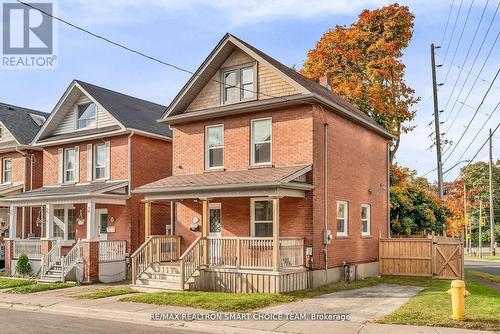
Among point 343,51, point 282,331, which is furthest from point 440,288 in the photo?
point 343,51

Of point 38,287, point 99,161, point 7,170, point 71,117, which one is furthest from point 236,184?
point 7,170

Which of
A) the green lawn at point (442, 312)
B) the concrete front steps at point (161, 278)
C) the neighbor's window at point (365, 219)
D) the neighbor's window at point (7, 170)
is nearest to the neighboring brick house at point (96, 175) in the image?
the neighbor's window at point (7, 170)

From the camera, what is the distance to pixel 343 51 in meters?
32.6

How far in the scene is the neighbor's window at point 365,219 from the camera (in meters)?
22.5

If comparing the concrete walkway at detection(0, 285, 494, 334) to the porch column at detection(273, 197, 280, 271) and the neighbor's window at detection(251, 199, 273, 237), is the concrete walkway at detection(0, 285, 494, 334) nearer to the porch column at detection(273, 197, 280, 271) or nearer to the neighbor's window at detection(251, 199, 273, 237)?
the porch column at detection(273, 197, 280, 271)

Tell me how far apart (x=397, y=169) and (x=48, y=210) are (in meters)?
20.0

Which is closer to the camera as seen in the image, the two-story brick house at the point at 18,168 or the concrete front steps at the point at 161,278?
the concrete front steps at the point at 161,278

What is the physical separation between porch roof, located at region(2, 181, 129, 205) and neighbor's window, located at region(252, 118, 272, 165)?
723 centimetres

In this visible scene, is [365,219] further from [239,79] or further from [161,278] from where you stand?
[161,278]

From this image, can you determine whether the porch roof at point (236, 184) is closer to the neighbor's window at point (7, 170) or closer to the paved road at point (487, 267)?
the neighbor's window at point (7, 170)

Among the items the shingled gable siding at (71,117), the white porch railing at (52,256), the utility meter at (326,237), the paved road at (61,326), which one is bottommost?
the paved road at (61,326)

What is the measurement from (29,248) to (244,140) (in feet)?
39.1

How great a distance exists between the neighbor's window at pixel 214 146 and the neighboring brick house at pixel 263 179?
0.04 m

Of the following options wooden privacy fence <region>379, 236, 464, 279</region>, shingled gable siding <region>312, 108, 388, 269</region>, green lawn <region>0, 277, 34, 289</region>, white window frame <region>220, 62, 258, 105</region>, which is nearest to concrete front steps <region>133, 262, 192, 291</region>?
shingled gable siding <region>312, 108, 388, 269</region>
